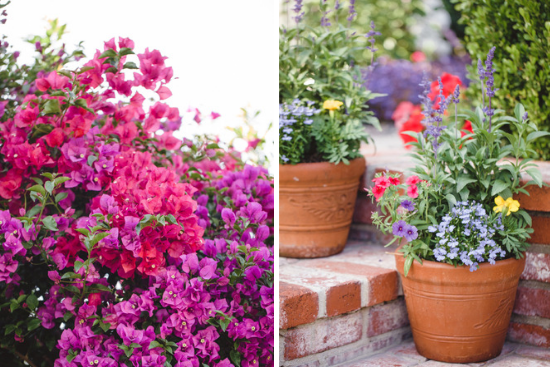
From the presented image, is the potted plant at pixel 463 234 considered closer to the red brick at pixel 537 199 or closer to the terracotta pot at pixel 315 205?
the red brick at pixel 537 199

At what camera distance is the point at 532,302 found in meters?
2.14

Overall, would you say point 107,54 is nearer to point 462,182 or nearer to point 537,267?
point 462,182

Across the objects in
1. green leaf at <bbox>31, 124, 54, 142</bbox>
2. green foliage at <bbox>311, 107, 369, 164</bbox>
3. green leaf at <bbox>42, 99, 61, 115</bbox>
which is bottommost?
green foliage at <bbox>311, 107, 369, 164</bbox>

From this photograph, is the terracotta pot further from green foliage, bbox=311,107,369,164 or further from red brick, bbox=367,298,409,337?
red brick, bbox=367,298,409,337

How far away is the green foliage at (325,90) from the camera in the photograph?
2.25 metres

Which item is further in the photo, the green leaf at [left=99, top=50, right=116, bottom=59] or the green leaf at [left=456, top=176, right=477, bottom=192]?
the green leaf at [left=456, top=176, right=477, bottom=192]

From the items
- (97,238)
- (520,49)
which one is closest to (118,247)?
(97,238)

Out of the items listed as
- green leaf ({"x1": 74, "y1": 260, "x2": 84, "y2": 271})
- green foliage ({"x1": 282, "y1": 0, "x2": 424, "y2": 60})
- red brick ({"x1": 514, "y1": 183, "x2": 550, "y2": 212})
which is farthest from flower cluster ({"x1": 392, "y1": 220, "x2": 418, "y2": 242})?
Result: green foliage ({"x1": 282, "y1": 0, "x2": 424, "y2": 60})

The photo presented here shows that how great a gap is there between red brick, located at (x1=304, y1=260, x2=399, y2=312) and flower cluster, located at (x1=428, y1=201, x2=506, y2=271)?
27cm

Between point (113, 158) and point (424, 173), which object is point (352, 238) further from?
point (113, 158)

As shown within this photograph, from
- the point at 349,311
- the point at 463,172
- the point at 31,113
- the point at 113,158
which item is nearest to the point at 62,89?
the point at 31,113

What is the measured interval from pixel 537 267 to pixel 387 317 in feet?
1.86

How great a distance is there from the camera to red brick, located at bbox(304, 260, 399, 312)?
2.07 m

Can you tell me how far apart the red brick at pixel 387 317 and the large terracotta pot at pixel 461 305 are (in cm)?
13
